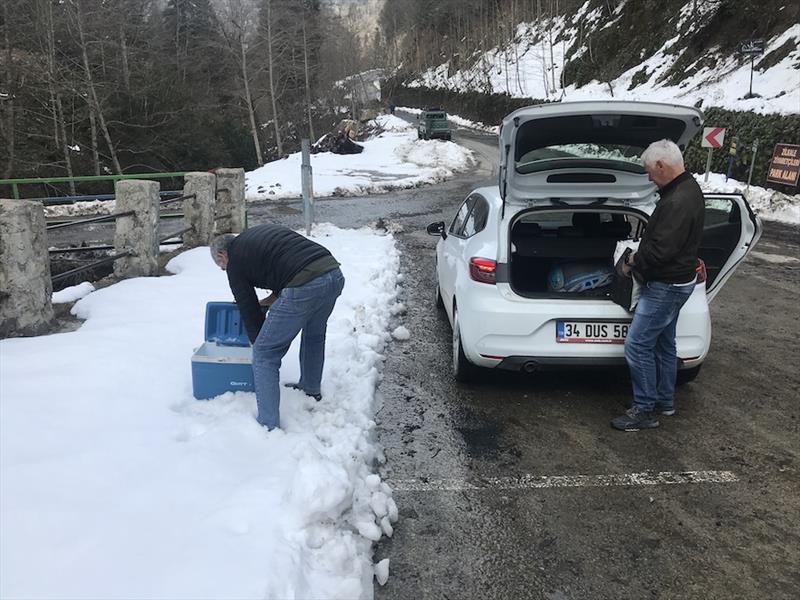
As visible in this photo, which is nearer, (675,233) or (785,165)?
(675,233)

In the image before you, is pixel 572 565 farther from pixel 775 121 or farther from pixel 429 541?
pixel 775 121

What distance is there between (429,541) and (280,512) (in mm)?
776

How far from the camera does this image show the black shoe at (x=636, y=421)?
13.7 feet

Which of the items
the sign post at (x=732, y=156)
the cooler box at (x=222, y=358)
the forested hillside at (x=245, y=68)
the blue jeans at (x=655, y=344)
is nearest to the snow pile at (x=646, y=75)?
the forested hillside at (x=245, y=68)

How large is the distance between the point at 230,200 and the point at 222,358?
6.91 metres

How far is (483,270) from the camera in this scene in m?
4.43

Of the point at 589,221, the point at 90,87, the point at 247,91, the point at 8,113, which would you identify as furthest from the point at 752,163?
the point at 247,91

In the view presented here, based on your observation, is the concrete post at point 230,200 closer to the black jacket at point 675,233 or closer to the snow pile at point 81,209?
the black jacket at point 675,233

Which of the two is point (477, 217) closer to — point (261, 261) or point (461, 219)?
point (461, 219)

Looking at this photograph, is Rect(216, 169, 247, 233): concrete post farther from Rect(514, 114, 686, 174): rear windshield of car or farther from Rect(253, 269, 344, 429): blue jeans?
Rect(253, 269, 344, 429): blue jeans

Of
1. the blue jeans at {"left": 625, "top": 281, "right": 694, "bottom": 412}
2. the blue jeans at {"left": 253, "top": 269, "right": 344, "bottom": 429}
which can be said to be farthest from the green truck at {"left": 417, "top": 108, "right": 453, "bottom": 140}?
the blue jeans at {"left": 253, "top": 269, "right": 344, "bottom": 429}

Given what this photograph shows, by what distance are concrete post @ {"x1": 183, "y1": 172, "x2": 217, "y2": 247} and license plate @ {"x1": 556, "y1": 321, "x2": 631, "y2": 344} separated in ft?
22.1

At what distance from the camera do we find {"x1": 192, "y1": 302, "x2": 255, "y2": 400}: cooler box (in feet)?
13.0

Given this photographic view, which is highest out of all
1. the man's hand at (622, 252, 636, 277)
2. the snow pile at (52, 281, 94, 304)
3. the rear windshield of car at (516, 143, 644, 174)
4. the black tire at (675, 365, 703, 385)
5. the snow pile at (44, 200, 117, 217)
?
the rear windshield of car at (516, 143, 644, 174)
